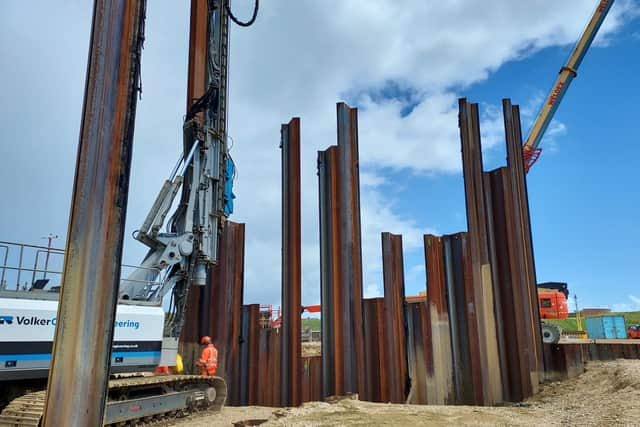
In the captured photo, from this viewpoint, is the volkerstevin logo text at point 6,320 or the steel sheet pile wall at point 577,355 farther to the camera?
the steel sheet pile wall at point 577,355

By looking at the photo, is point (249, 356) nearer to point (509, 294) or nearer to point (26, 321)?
point (26, 321)

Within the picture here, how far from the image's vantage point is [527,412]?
7492 mm

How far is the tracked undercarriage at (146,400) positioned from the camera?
6051 mm

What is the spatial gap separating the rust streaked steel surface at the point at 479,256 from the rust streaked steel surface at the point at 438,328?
592 millimetres

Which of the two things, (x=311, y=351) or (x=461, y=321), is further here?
(x=311, y=351)

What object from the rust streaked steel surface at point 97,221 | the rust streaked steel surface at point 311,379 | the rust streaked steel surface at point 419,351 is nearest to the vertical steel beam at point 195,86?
the rust streaked steel surface at point 311,379

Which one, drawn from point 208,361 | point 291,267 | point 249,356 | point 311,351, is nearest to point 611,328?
point 311,351

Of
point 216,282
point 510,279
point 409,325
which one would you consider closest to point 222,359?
point 216,282

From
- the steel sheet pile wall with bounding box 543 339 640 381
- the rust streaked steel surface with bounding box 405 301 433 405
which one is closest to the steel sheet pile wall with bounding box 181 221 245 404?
the rust streaked steel surface with bounding box 405 301 433 405

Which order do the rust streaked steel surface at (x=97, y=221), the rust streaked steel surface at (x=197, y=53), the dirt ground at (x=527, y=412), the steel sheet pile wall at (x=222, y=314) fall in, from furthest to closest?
the steel sheet pile wall at (x=222, y=314) → the rust streaked steel surface at (x=197, y=53) → the dirt ground at (x=527, y=412) → the rust streaked steel surface at (x=97, y=221)

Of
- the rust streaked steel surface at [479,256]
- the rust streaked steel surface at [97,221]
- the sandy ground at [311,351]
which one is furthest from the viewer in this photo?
the sandy ground at [311,351]

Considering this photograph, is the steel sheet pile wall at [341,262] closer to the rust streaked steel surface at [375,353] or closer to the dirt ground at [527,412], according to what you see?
the rust streaked steel surface at [375,353]

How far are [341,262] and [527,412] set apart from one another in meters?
4.37

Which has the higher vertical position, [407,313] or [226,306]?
[226,306]
